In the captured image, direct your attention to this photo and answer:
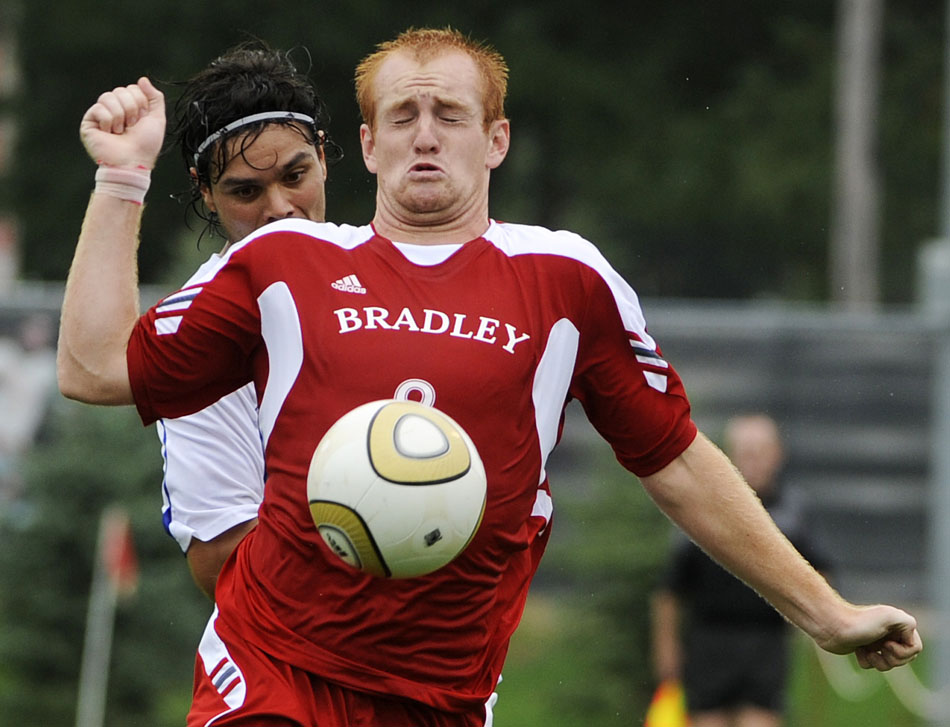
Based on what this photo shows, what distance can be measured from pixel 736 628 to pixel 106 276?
6900 mm

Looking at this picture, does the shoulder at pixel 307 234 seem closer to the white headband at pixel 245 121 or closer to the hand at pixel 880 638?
the white headband at pixel 245 121

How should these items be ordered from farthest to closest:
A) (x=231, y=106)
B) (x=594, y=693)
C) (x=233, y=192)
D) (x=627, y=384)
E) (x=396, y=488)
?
(x=594, y=693) < (x=231, y=106) < (x=233, y=192) < (x=627, y=384) < (x=396, y=488)

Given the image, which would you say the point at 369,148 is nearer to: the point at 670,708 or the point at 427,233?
the point at 427,233

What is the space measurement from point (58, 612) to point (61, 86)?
53.6 feet

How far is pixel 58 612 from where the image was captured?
Result: 11.5 meters

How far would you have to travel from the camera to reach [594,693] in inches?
493

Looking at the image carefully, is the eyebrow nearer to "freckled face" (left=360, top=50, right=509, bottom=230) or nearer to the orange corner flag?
"freckled face" (left=360, top=50, right=509, bottom=230)

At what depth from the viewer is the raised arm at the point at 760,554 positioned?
4.27 meters

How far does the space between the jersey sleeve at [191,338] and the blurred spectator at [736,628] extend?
6343 millimetres

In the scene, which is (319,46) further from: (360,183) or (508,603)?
(508,603)

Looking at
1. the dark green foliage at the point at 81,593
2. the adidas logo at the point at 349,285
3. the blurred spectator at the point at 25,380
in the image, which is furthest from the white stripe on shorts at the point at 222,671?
the blurred spectator at the point at 25,380

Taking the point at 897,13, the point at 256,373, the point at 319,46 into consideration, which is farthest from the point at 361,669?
the point at 897,13

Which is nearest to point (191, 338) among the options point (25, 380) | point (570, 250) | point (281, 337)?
point (281, 337)

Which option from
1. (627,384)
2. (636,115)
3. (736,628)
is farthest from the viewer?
(636,115)
